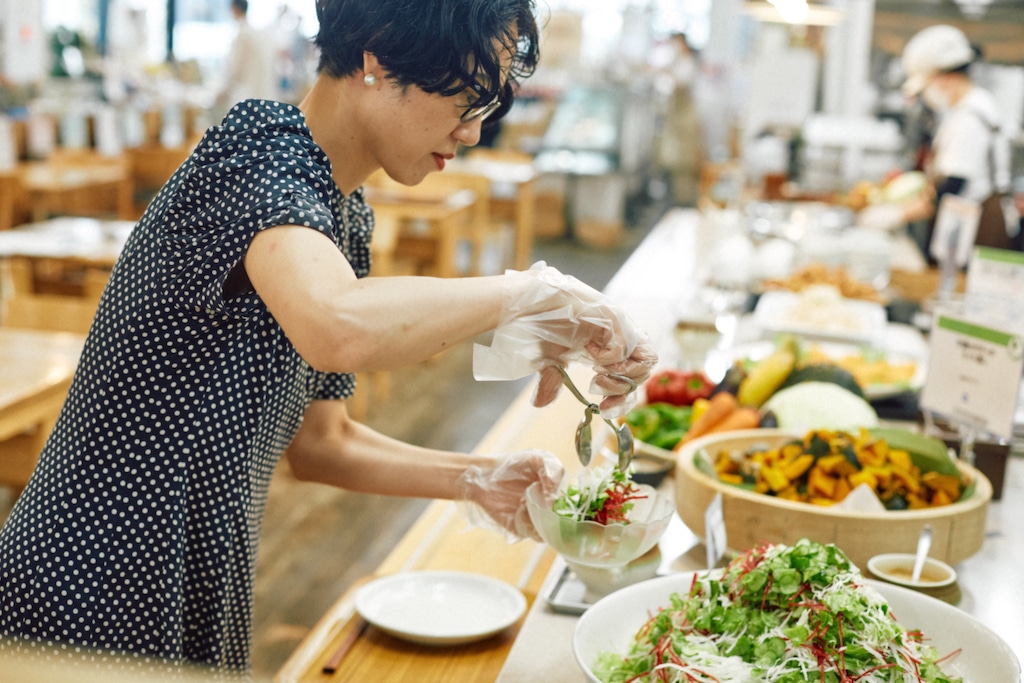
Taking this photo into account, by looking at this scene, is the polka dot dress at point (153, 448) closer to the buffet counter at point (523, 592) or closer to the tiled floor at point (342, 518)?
the buffet counter at point (523, 592)

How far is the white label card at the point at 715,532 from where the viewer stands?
1.42 m

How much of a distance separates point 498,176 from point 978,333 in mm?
6056

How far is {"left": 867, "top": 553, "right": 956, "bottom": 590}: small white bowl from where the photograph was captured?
140cm

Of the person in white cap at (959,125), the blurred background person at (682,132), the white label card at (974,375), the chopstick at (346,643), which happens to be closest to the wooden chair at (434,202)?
the person in white cap at (959,125)

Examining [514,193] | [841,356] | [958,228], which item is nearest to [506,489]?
[841,356]

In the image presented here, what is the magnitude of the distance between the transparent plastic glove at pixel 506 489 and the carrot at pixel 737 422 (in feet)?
1.98

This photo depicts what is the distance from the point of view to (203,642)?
130 centimetres

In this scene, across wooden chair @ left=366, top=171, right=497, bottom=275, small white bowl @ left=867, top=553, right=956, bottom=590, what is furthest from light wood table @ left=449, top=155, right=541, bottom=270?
small white bowl @ left=867, top=553, right=956, bottom=590

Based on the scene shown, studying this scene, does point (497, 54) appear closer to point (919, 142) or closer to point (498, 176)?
point (919, 142)

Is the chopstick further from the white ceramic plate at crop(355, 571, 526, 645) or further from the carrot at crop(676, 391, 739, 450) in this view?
the carrot at crop(676, 391, 739, 450)

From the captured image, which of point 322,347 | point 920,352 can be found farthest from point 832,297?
point 322,347

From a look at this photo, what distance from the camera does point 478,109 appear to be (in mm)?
1150

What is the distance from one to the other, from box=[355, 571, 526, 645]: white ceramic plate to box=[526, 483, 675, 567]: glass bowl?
282mm

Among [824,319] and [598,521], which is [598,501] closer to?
[598,521]
